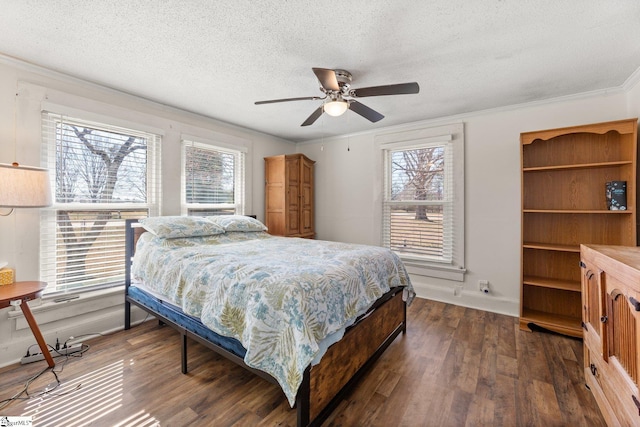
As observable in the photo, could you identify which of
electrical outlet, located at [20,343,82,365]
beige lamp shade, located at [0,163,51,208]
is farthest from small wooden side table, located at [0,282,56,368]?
beige lamp shade, located at [0,163,51,208]

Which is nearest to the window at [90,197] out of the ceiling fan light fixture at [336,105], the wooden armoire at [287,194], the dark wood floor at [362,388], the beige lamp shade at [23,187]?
the beige lamp shade at [23,187]

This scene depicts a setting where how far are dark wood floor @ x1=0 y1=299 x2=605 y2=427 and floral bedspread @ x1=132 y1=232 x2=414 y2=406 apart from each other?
526 millimetres

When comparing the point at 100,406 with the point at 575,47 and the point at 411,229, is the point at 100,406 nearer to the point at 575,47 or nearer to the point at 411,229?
the point at 411,229

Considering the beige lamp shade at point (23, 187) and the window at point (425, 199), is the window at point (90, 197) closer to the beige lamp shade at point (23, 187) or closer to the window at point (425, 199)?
the beige lamp shade at point (23, 187)

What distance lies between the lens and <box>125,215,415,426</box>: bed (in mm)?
1448

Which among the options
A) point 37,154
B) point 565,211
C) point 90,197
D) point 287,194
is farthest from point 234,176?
point 565,211

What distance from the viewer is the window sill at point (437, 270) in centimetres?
350

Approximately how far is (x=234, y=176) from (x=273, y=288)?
294 centimetres

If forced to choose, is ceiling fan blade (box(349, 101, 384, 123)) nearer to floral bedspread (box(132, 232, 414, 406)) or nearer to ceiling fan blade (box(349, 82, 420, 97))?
ceiling fan blade (box(349, 82, 420, 97))

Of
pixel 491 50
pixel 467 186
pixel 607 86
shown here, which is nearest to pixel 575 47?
pixel 491 50

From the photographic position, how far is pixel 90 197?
8.77 feet

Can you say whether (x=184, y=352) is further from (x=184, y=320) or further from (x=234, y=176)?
(x=234, y=176)

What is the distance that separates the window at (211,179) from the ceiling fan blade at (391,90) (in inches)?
93.5

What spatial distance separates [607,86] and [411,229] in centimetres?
248
